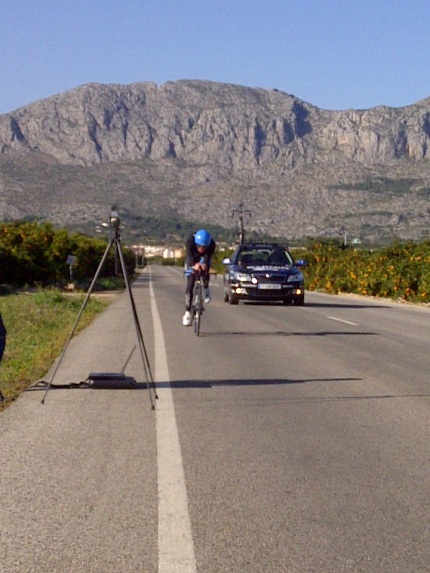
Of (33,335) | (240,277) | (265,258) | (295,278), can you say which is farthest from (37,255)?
(33,335)

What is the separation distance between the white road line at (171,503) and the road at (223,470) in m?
0.01

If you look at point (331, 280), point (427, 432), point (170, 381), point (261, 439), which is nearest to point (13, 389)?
point (170, 381)

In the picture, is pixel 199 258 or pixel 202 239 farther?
pixel 199 258

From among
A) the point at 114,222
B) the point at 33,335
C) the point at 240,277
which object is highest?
the point at 114,222

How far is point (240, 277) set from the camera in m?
25.5

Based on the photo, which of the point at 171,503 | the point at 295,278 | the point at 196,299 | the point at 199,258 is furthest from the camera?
the point at 295,278

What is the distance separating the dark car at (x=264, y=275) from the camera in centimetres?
2497

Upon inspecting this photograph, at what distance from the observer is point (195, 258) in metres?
17.0

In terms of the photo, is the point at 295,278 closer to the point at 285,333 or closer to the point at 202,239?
the point at 285,333

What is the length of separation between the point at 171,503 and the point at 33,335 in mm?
12760

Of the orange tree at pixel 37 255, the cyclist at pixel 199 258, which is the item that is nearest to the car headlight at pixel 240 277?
the cyclist at pixel 199 258

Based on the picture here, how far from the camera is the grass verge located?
38.2 feet

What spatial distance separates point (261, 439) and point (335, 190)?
172554mm

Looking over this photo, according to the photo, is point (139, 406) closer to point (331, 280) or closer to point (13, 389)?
point (13, 389)
